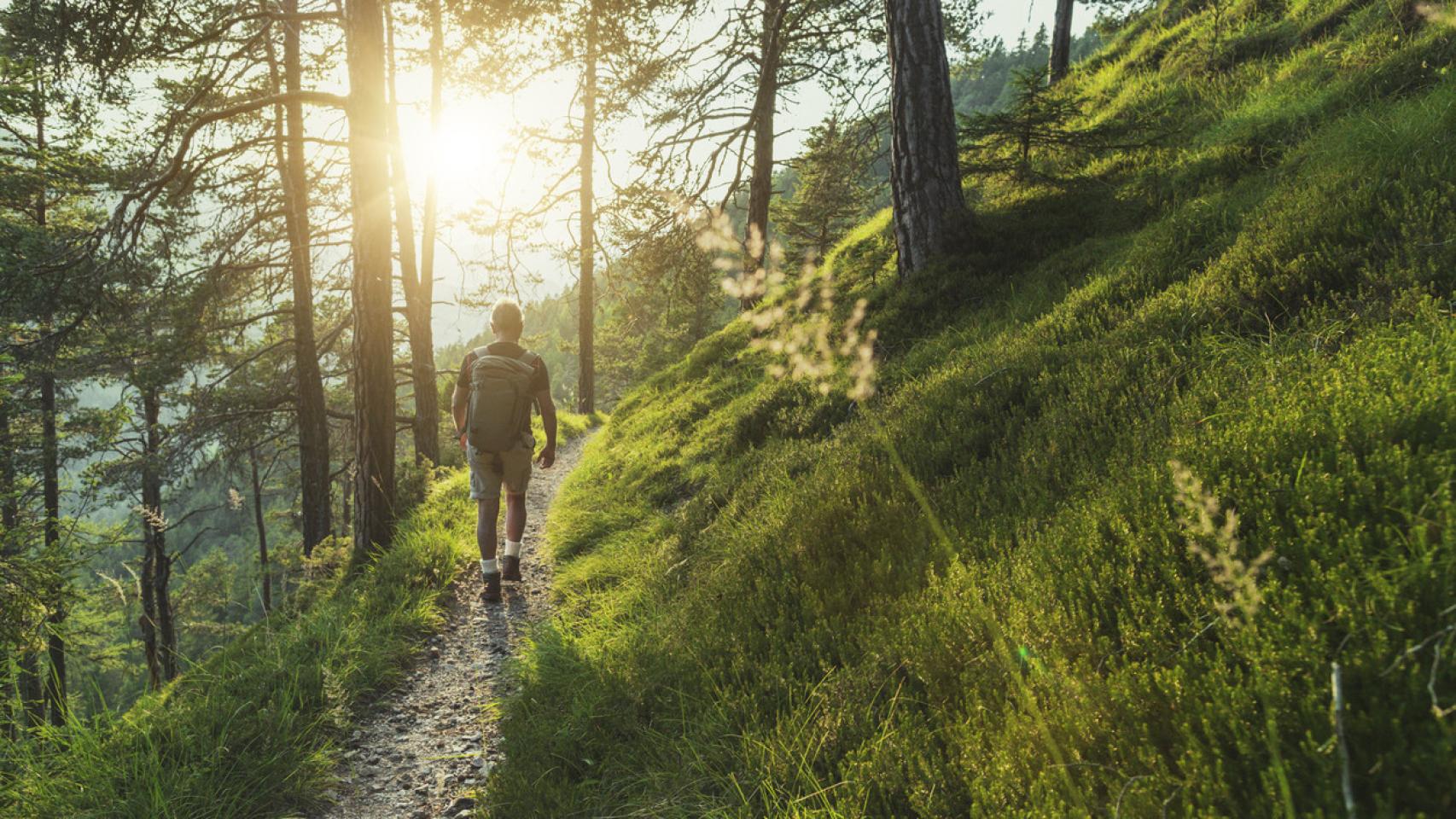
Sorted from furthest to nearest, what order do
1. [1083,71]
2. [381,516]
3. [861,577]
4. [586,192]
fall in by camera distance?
[586,192] < [1083,71] < [381,516] < [861,577]

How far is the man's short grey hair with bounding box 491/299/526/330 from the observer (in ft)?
19.7

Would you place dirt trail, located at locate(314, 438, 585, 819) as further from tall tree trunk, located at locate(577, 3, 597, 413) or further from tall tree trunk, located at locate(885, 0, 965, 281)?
tall tree trunk, located at locate(577, 3, 597, 413)

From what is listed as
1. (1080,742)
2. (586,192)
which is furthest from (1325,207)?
Answer: (586,192)

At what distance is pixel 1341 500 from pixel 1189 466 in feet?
1.62

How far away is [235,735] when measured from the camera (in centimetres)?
321

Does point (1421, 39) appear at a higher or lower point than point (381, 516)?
higher

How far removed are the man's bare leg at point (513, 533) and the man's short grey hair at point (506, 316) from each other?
1.69 m

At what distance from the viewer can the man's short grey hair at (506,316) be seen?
6.02m

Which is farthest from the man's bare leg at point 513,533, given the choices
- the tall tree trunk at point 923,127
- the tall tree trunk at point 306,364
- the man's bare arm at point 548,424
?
the tall tree trunk at point 306,364

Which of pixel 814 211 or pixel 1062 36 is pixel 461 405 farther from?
pixel 814 211

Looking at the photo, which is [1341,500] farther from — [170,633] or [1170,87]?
[170,633]

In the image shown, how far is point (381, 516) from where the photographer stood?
7.75 metres

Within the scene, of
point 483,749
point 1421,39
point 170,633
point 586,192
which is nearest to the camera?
point 483,749

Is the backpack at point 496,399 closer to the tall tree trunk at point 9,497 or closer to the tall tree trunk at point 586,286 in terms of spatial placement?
the tall tree trunk at point 9,497
